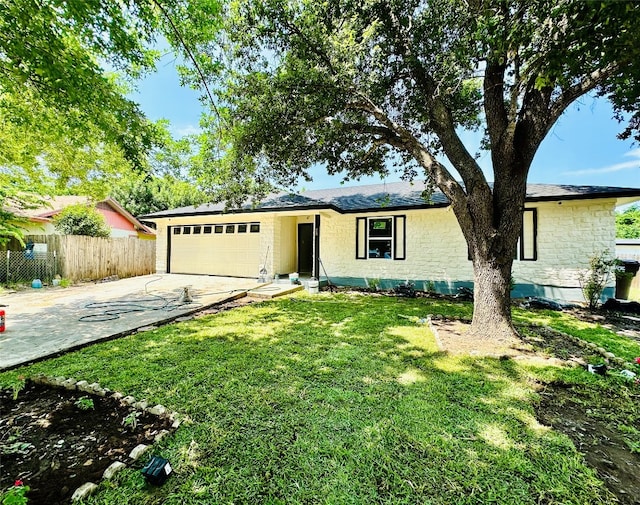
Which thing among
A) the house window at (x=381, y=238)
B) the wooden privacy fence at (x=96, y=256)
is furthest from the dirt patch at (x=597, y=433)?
the wooden privacy fence at (x=96, y=256)

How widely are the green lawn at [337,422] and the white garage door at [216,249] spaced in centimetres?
715

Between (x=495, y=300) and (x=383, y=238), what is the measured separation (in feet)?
18.6

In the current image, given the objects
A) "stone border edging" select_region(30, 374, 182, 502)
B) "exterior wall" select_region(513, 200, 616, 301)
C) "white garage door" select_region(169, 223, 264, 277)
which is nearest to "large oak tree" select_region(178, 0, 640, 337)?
"exterior wall" select_region(513, 200, 616, 301)

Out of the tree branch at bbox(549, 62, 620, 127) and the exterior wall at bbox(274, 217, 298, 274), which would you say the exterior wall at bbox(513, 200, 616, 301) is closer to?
the tree branch at bbox(549, 62, 620, 127)

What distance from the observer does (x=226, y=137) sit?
245 inches

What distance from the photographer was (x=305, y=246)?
1309cm

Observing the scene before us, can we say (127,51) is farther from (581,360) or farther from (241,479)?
(581,360)

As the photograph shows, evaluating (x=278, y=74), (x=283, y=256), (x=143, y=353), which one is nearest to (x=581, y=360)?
(x=143, y=353)

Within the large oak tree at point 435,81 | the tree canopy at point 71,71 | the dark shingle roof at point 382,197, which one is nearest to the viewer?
the tree canopy at point 71,71

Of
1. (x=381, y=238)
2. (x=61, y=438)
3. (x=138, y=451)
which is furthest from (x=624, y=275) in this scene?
(x=61, y=438)

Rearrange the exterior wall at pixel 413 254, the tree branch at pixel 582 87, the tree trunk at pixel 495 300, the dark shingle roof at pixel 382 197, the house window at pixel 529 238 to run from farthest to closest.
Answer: the exterior wall at pixel 413 254
the house window at pixel 529 238
the dark shingle roof at pixel 382 197
the tree trunk at pixel 495 300
the tree branch at pixel 582 87

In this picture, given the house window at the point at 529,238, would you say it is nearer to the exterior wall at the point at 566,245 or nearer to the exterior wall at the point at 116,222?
the exterior wall at the point at 566,245

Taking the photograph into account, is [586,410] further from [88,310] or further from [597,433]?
[88,310]

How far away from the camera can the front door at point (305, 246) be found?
12914 mm
